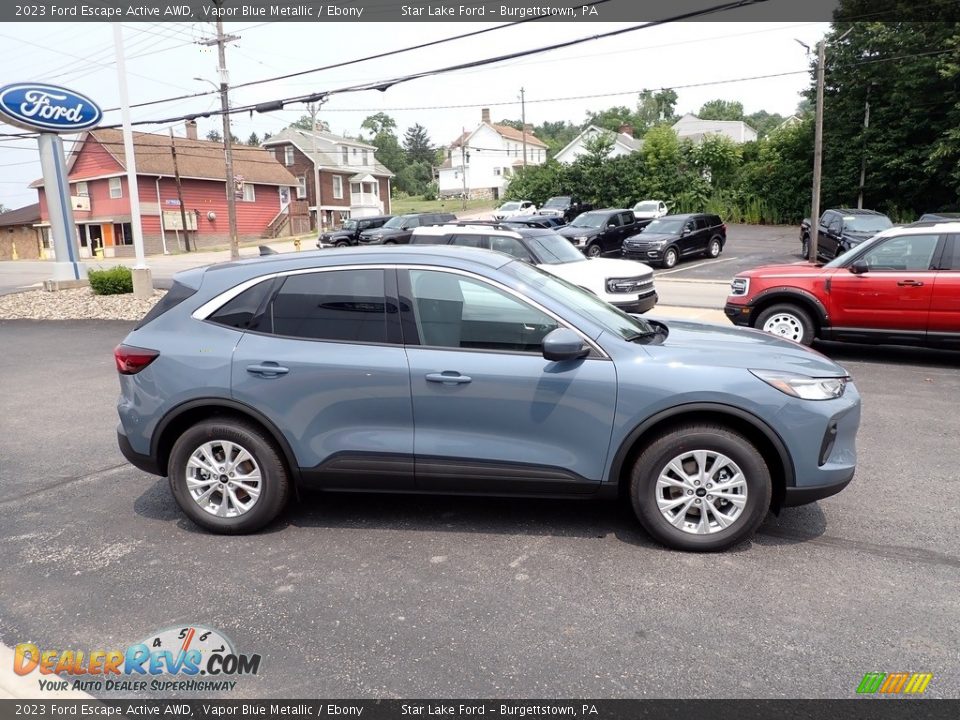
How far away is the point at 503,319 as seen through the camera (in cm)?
419

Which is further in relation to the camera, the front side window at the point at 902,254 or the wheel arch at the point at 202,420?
the front side window at the point at 902,254

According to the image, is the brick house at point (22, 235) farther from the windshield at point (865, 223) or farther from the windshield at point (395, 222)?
the windshield at point (865, 223)

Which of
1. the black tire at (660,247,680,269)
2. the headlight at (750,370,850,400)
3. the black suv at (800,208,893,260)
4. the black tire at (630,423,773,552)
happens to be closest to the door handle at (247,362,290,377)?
the black tire at (630,423,773,552)

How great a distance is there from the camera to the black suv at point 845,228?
2036 cm

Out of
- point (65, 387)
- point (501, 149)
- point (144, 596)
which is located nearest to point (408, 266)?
point (144, 596)

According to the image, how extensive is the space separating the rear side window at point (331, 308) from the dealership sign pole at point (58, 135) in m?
17.8

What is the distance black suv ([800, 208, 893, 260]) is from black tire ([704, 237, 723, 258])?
3.93m

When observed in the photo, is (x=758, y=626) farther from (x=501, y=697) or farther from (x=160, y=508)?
(x=160, y=508)

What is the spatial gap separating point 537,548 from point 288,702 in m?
1.70

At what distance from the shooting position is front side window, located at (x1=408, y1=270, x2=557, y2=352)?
13.6ft

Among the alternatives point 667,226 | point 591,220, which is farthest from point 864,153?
point 591,220

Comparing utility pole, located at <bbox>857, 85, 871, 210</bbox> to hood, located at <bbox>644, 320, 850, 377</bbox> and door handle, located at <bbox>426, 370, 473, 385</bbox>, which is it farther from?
door handle, located at <bbox>426, 370, 473, 385</bbox>

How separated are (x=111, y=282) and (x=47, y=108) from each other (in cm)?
547

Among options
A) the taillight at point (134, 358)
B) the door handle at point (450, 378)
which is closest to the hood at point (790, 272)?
the door handle at point (450, 378)
